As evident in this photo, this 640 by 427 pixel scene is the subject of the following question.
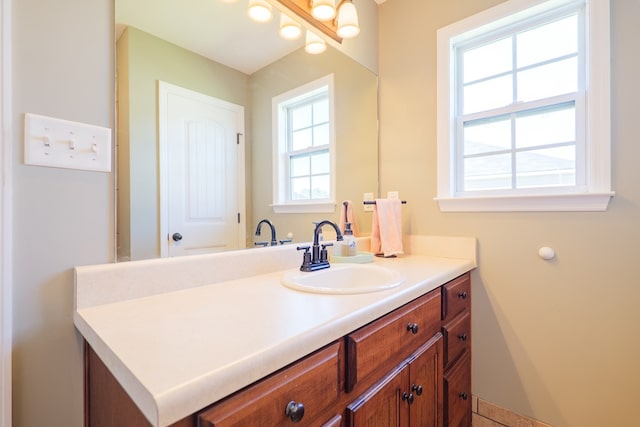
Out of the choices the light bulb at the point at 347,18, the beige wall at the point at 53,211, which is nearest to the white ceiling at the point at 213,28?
the beige wall at the point at 53,211

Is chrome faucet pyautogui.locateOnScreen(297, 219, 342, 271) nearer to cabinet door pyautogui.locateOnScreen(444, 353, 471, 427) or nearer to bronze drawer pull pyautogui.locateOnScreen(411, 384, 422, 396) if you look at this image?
bronze drawer pull pyautogui.locateOnScreen(411, 384, 422, 396)

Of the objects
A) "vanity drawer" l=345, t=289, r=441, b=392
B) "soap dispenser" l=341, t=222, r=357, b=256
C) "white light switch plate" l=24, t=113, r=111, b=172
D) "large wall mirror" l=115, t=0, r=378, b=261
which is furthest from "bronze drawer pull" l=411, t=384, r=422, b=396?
"white light switch plate" l=24, t=113, r=111, b=172

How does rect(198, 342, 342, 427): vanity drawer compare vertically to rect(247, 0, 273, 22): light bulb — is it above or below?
below

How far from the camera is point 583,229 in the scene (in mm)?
1267

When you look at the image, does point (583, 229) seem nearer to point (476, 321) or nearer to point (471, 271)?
point (471, 271)

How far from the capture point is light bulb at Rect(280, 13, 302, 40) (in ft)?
4.50

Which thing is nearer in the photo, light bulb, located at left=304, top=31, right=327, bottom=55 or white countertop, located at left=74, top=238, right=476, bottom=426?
white countertop, located at left=74, top=238, right=476, bottom=426

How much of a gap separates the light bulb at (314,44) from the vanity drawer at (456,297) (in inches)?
51.7

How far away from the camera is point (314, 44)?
5.01 feet

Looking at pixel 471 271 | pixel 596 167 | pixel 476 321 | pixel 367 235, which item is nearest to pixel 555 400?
pixel 476 321

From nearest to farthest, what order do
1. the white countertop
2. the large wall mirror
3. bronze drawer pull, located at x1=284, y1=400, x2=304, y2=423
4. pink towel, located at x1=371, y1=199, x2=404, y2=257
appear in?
the white countertop → bronze drawer pull, located at x1=284, y1=400, x2=304, y2=423 → the large wall mirror → pink towel, located at x1=371, y1=199, x2=404, y2=257

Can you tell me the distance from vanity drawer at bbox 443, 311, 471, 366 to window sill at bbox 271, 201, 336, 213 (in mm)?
804

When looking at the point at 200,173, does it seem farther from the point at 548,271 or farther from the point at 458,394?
the point at 548,271

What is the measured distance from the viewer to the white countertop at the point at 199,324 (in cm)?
46
